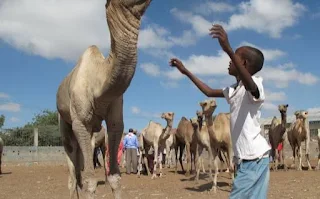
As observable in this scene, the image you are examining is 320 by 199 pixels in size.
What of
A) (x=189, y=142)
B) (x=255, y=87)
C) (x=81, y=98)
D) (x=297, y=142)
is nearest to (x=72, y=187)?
(x=81, y=98)

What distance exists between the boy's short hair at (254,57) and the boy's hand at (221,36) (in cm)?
36

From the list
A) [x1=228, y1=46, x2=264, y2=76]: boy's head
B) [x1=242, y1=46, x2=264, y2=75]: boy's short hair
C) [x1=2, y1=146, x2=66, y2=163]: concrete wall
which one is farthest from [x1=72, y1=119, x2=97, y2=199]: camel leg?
[x1=2, y1=146, x2=66, y2=163]: concrete wall

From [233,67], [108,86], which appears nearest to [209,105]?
[108,86]

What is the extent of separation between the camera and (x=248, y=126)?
3773 mm

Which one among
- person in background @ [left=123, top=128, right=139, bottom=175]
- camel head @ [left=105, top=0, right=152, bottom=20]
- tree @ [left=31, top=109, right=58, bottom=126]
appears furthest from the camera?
tree @ [left=31, top=109, right=58, bottom=126]

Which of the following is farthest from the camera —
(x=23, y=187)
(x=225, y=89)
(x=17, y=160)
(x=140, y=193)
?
(x=17, y=160)

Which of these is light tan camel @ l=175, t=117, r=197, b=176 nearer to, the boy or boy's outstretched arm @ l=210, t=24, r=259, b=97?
the boy

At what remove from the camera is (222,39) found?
3.48 meters

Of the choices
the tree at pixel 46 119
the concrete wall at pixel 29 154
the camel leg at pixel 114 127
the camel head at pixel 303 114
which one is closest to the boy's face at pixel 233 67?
the camel leg at pixel 114 127

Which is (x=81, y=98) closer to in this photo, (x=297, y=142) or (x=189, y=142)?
(x=189, y=142)

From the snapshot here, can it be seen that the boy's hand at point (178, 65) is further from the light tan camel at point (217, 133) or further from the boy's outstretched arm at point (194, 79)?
the light tan camel at point (217, 133)

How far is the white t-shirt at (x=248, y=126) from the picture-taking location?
3746 millimetres

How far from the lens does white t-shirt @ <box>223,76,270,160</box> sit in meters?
3.75

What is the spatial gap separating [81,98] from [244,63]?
261 cm
